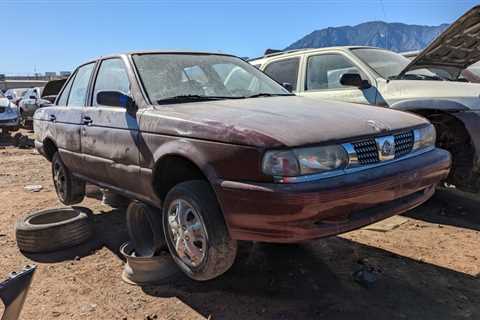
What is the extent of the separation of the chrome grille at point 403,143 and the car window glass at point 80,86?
10.3 feet

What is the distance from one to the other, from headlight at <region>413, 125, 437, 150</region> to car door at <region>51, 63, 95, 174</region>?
3118 mm

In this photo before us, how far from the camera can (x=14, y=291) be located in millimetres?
1990

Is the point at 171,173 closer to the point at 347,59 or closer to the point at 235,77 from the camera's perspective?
the point at 235,77

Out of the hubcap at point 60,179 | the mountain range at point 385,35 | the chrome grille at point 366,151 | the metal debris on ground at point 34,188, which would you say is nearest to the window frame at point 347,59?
the chrome grille at point 366,151

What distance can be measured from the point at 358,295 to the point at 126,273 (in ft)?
5.86

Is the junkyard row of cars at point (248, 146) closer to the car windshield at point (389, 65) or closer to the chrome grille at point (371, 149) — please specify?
the chrome grille at point (371, 149)

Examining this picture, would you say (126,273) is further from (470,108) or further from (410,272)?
(470,108)

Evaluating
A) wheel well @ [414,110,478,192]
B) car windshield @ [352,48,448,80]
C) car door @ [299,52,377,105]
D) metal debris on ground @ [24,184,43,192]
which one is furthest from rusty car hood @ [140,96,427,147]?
metal debris on ground @ [24,184,43,192]

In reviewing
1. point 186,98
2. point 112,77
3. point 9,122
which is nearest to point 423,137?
point 186,98

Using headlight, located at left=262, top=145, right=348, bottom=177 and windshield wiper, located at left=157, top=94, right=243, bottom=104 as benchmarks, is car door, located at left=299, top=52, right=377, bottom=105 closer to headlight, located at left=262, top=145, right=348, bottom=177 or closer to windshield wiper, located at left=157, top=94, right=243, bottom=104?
windshield wiper, located at left=157, top=94, right=243, bottom=104

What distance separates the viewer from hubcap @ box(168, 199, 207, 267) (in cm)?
295

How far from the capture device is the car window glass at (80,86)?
4808 mm

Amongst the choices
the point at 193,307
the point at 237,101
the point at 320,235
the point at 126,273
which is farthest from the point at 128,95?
the point at 320,235

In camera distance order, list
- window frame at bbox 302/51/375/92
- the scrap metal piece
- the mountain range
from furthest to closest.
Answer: the mountain range → window frame at bbox 302/51/375/92 → the scrap metal piece
